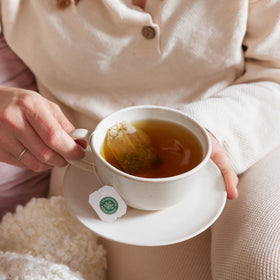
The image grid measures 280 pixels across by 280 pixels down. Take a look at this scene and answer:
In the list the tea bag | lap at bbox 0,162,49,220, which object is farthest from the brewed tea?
lap at bbox 0,162,49,220

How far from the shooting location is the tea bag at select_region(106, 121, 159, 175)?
582 mm

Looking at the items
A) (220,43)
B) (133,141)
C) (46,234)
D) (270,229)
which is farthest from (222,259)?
(220,43)

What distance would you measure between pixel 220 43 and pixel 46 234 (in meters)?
0.65

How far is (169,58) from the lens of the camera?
0.86 m

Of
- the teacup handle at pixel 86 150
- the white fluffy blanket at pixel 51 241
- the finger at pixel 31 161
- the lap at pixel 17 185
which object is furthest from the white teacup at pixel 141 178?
the lap at pixel 17 185

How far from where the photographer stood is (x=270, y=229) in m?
0.57

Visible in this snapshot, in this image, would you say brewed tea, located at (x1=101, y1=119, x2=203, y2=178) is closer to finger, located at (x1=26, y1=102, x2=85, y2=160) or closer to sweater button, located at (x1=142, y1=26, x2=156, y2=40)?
finger, located at (x1=26, y1=102, x2=85, y2=160)

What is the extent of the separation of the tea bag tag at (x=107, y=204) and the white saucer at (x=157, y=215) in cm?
1

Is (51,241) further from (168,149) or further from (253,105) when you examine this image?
(253,105)

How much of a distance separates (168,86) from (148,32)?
0.17 meters

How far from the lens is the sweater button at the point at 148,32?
80cm

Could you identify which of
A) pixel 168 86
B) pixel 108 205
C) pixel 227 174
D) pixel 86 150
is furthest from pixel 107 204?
pixel 168 86

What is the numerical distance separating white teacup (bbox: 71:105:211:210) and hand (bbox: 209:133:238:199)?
9 cm

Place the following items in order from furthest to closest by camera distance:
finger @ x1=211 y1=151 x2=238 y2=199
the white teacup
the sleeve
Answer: the sleeve → finger @ x1=211 y1=151 x2=238 y2=199 → the white teacup
